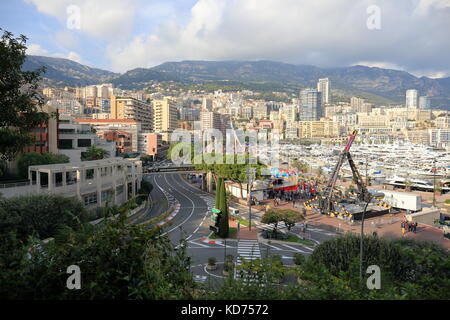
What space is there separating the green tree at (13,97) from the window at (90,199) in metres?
18.3

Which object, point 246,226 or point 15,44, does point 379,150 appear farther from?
point 15,44

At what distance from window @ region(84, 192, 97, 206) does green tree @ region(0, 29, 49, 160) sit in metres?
18.3

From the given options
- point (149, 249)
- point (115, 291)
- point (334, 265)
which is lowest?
point (334, 265)

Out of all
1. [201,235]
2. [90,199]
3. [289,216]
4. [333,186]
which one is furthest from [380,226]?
[90,199]

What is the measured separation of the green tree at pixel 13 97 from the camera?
308 inches

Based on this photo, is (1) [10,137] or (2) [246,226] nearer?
(1) [10,137]

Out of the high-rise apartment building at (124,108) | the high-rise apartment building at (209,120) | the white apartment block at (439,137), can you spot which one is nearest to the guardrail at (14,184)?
the high-rise apartment building at (124,108)

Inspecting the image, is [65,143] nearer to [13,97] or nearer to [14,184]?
[14,184]

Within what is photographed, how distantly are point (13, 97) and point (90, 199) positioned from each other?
64.3 feet

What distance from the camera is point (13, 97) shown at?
26.7ft

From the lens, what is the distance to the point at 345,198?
3312 centimetres
